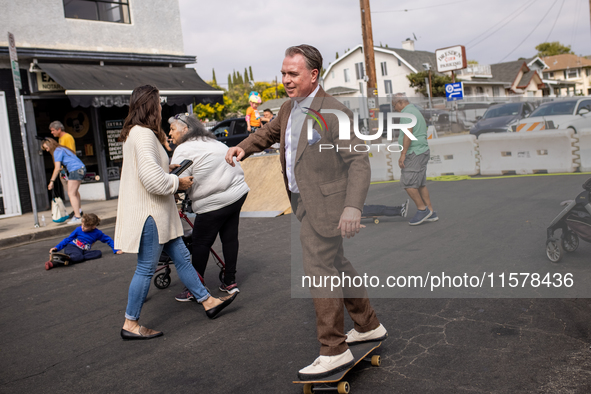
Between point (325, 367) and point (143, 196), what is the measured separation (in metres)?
2.01

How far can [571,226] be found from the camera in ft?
14.1

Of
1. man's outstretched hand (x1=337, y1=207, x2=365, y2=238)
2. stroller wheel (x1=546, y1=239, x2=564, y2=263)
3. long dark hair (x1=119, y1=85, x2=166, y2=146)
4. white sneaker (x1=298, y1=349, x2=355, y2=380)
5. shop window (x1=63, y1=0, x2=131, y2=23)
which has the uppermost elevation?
shop window (x1=63, y1=0, x2=131, y2=23)

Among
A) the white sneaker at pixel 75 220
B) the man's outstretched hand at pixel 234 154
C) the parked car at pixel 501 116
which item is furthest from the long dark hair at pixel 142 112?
the parked car at pixel 501 116

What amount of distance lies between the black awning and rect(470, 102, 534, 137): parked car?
9.81 m

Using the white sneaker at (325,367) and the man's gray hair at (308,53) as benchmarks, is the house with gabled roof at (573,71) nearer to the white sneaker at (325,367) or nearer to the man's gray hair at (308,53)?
the man's gray hair at (308,53)

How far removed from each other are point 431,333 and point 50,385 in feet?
8.75

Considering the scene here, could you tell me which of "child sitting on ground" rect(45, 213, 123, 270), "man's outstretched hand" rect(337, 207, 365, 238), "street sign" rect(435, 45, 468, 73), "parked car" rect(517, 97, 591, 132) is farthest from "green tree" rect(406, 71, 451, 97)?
"man's outstretched hand" rect(337, 207, 365, 238)

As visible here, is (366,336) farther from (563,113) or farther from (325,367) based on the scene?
(563,113)

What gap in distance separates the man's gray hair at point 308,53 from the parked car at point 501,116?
1581cm

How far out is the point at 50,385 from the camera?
3.42 metres

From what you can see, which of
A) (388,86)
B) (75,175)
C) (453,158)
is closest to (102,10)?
(75,175)

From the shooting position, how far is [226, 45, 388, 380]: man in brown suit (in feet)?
9.71

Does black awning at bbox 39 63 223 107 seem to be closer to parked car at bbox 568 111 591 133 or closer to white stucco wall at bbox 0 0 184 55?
white stucco wall at bbox 0 0 184 55

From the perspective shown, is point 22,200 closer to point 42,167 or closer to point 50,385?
point 42,167
